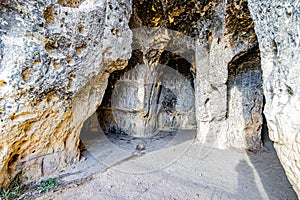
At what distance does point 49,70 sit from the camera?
7.32 feet

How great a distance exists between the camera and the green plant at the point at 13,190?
2.07m

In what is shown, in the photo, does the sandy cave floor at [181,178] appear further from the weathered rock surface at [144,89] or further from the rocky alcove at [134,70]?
the weathered rock surface at [144,89]

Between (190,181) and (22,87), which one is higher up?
(22,87)

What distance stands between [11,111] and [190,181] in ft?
8.59

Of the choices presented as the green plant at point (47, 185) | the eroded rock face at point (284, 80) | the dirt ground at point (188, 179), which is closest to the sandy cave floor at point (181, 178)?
the dirt ground at point (188, 179)

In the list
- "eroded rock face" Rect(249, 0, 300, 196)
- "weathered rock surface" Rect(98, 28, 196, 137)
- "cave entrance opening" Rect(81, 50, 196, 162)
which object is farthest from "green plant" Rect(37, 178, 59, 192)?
"weathered rock surface" Rect(98, 28, 196, 137)

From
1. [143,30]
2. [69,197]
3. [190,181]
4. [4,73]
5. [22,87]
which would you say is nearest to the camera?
[4,73]

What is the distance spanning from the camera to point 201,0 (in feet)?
12.1

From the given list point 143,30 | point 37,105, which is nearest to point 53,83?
point 37,105

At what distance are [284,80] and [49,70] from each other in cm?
255

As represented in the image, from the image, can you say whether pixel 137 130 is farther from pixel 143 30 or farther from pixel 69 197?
pixel 69 197

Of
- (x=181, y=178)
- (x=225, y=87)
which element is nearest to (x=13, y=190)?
(x=181, y=178)

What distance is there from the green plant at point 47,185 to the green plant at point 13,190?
20 cm

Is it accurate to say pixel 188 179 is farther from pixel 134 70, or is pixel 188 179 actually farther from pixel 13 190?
pixel 134 70
